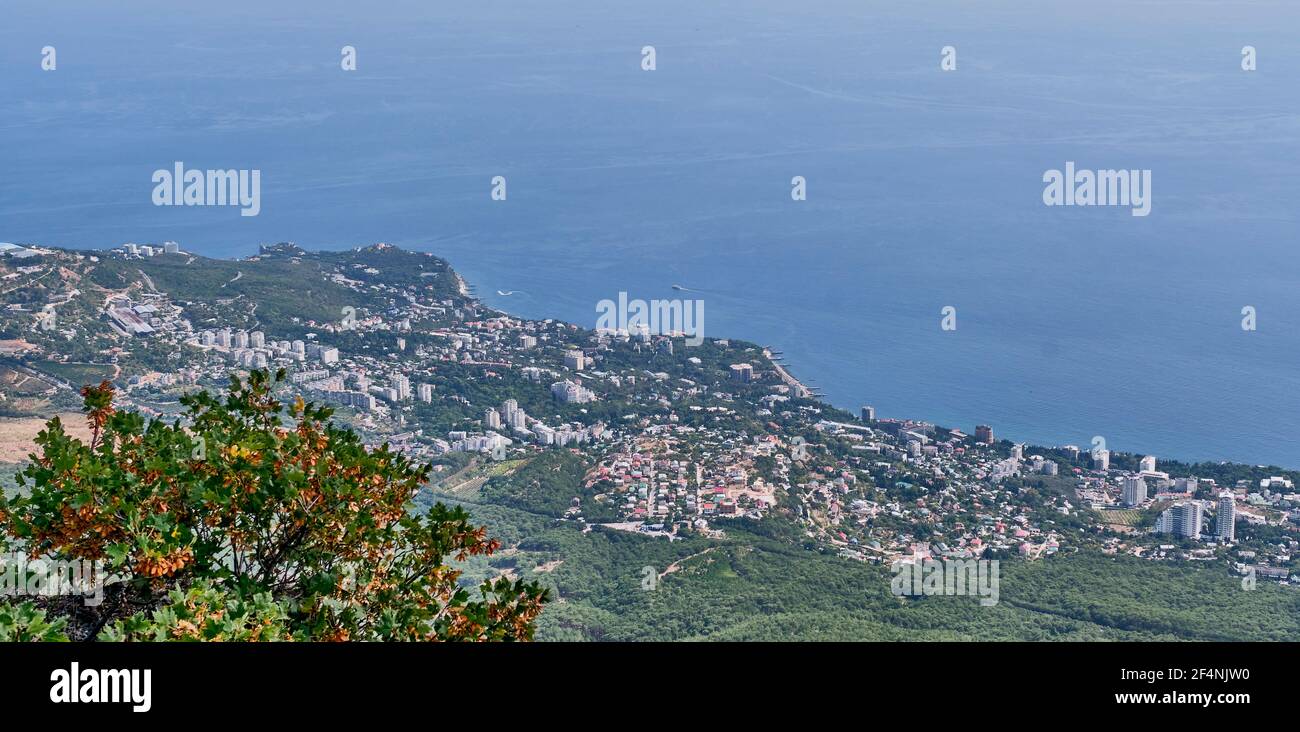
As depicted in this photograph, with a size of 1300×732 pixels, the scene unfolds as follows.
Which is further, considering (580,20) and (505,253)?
(580,20)

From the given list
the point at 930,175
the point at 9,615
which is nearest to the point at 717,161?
the point at 930,175

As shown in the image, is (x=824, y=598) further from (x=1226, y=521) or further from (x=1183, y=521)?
(x=1226, y=521)

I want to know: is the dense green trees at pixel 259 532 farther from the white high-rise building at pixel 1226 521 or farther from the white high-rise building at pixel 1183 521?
the white high-rise building at pixel 1226 521

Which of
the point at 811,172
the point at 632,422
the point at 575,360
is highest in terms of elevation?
the point at 811,172

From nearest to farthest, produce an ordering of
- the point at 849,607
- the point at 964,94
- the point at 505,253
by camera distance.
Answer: the point at 849,607 → the point at 505,253 → the point at 964,94

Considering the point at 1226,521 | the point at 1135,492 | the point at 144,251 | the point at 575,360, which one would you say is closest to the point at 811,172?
the point at 575,360

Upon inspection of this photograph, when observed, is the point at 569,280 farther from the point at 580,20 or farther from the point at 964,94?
the point at 580,20

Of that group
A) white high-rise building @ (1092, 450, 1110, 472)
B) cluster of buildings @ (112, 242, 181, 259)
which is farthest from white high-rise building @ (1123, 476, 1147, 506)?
cluster of buildings @ (112, 242, 181, 259)
